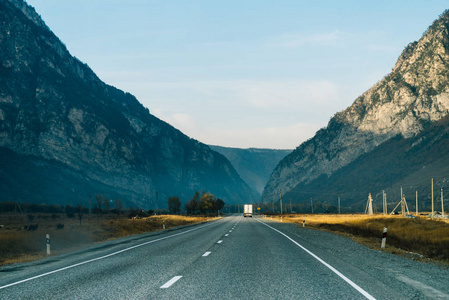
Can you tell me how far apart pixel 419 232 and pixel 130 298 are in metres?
27.3

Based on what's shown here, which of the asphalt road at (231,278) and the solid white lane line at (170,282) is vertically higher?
the solid white lane line at (170,282)

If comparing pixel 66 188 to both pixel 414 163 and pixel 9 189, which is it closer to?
pixel 9 189

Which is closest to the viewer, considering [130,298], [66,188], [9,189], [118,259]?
[130,298]

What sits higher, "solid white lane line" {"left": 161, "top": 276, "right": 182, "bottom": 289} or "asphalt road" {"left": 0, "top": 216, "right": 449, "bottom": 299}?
"solid white lane line" {"left": 161, "top": 276, "right": 182, "bottom": 289}

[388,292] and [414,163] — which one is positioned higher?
[414,163]

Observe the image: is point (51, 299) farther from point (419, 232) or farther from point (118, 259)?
point (419, 232)

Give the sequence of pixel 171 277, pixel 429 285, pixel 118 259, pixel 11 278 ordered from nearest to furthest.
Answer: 1. pixel 429 285
2. pixel 171 277
3. pixel 11 278
4. pixel 118 259

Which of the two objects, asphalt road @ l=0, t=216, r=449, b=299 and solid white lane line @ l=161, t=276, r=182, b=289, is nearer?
asphalt road @ l=0, t=216, r=449, b=299

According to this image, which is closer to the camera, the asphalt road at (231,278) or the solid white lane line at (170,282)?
the asphalt road at (231,278)

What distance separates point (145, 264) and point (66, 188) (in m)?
184

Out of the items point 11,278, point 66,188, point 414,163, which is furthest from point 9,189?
point 11,278

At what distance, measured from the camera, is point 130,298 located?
848 centimetres

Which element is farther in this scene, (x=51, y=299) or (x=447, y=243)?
(x=447, y=243)

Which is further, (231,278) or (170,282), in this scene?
(231,278)
